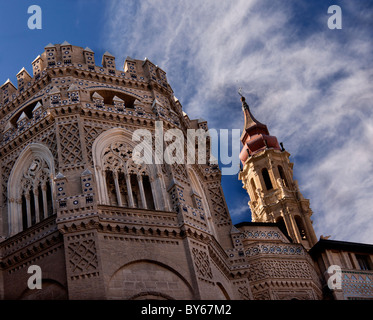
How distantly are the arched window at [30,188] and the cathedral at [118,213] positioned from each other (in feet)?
0.15

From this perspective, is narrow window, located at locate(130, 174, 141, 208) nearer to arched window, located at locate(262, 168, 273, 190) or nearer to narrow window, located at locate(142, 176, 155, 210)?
narrow window, located at locate(142, 176, 155, 210)

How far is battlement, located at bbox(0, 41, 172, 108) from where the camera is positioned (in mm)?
26172

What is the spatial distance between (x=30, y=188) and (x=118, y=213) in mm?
4879

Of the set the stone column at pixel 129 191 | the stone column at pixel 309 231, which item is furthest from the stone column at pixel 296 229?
the stone column at pixel 129 191

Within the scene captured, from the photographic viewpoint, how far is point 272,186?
47.0 metres

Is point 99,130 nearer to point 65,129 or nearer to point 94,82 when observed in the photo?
point 65,129

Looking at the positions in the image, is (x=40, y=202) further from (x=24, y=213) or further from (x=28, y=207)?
(x=24, y=213)

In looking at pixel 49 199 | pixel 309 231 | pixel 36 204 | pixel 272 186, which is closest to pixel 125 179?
pixel 49 199

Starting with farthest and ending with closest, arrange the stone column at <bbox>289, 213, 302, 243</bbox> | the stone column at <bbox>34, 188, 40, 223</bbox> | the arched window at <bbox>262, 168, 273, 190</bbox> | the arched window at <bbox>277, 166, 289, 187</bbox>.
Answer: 1. the arched window at <bbox>262, 168, 273, 190</bbox>
2. the arched window at <bbox>277, 166, 289, 187</bbox>
3. the stone column at <bbox>289, 213, 302, 243</bbox>
4. the stone column at <bbox>34, 188, 40, 223</bbox>

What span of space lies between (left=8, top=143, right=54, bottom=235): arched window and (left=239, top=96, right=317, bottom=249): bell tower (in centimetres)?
2362

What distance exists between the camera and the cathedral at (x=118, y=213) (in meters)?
19.5

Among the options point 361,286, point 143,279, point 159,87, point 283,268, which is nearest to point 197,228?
point 143,279

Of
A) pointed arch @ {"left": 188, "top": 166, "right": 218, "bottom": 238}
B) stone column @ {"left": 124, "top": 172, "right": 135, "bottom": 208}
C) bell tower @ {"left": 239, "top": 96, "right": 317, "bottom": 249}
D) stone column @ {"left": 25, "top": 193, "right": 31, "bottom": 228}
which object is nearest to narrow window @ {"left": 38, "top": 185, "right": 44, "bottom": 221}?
stone column @ {"left": 25, "top": 193, "right": 31, "bottom": 228}

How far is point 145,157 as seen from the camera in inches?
935
